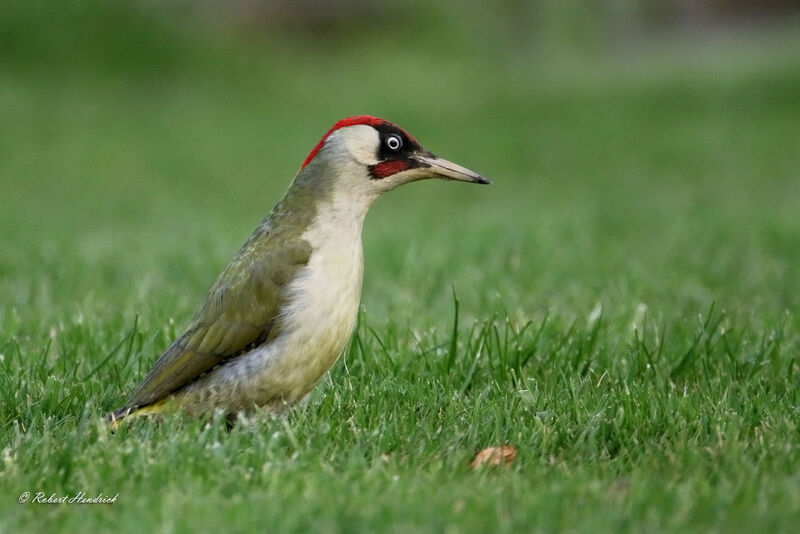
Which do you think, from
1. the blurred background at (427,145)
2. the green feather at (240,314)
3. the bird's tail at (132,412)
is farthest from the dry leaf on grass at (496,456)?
the blurred background at (427,145)

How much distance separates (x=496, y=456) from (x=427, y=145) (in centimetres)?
1052

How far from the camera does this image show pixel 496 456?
3631mm

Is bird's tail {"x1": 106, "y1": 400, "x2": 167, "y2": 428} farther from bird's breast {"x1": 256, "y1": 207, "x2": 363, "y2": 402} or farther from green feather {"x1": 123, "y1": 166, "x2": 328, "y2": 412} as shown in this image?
bird's breast {"x1": 256, "y1": 207, "x2": 363, "y2": 402}

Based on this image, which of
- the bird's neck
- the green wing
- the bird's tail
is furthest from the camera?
the bird's neck

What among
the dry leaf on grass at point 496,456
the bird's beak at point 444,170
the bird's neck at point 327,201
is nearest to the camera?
the dry leaf on grass at point 496,456

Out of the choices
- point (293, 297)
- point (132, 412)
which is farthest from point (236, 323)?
point (132, 412)

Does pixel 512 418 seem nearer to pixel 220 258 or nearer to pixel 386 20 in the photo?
pixel 220 258

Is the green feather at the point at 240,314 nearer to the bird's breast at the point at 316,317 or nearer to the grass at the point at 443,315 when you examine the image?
the bird's breast at the point at 316,317

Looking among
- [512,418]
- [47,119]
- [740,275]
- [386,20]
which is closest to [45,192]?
[47,119]

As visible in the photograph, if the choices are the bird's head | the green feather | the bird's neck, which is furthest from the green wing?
the bird's head

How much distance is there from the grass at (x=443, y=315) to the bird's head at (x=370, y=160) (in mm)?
694

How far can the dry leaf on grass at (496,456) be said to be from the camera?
11.8ft

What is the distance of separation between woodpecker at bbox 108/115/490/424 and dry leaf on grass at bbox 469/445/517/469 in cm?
71

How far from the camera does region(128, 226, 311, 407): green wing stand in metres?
4.09
